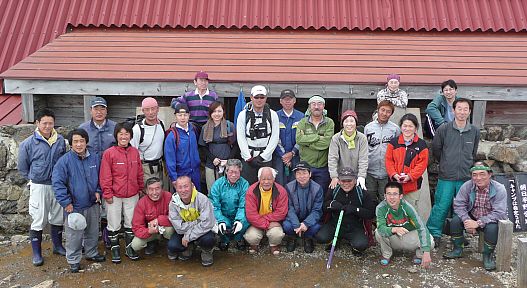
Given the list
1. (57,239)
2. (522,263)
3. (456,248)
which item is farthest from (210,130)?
(522,263)

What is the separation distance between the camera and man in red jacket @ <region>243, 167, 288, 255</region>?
5852 millimetres

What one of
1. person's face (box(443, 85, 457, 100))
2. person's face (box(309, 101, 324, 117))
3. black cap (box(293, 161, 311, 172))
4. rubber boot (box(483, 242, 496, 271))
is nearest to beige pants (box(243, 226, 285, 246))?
black cap (box(293, 161, 311, 172))

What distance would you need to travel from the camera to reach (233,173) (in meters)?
5.88

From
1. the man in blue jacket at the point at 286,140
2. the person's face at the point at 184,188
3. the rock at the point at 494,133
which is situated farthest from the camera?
the rock at the point at 494,133

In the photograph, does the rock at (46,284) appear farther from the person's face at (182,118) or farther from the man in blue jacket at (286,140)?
the man in blue jacket at (286,140)

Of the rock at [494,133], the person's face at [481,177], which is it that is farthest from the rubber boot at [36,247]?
the rock at [494,133]

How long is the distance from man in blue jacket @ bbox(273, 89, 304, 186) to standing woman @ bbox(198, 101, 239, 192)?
61 centimetres

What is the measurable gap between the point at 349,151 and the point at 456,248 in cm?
175

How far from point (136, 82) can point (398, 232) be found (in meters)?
4.35

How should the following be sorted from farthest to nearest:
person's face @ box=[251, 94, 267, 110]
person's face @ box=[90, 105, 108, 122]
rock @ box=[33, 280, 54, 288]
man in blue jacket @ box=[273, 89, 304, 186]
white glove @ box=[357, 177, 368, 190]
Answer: man in blue jacket @ box=[273, 89, 304, 186], person's face @ box=[251, 94, 267, 110], white glove @ box=[357, 177, 368, 190], person's face @ box=[90, 105, 108, 122], rock @ box=[33, 280, 54, 288]

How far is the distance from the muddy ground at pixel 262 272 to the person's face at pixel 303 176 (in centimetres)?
89

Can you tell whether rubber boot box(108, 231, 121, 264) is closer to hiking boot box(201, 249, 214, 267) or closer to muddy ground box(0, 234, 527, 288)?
muddy ground box(0, 234, 527, 288)

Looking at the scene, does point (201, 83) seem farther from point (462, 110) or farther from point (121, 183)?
point (462, 110)

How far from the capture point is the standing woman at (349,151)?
19.6 ft
